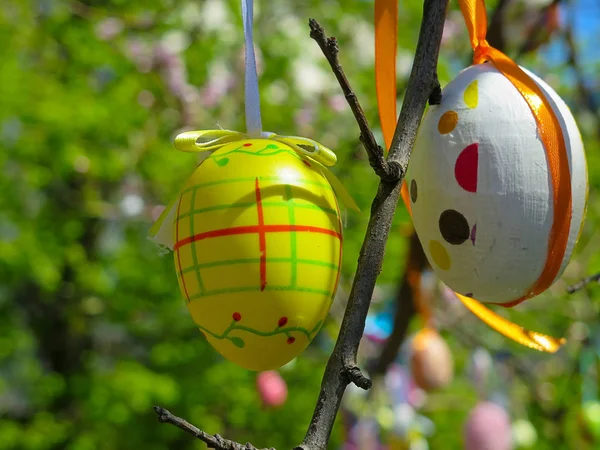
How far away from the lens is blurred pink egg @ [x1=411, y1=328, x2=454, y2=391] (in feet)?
8.38

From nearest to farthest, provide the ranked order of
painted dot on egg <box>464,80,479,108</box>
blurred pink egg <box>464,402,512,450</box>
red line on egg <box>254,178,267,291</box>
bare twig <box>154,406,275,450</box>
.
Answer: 1. bare twig <box>154,406,275,450</box>
2. red line on egg <box>254,178,267,291</box>
3. painted dot on egg <box>464,80,479,108</box>
4. blurred pink egg <box>464,402,512,450</box>

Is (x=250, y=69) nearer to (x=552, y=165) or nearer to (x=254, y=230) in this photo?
(x=254, y=230)

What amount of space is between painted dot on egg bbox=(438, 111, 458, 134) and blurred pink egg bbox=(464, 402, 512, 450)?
6.80 ft

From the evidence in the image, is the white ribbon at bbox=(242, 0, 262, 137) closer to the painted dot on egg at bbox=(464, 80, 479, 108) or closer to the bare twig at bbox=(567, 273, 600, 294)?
the painted dot on egg at bbox=(464, 80, 479, 108)

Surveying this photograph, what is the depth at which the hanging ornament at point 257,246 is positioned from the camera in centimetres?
75

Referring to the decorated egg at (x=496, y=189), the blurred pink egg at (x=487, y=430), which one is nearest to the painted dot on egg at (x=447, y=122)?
the decorated egg at (x=496, y=189)

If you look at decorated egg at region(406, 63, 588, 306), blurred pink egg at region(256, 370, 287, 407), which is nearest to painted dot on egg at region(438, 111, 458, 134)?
decorated egg at region(406, 63, 588, 306)

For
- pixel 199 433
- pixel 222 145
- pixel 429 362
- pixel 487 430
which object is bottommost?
pixel 487 430

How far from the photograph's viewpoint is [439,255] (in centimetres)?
87

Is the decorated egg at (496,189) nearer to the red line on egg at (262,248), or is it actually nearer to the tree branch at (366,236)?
the tree branch at (366,236)

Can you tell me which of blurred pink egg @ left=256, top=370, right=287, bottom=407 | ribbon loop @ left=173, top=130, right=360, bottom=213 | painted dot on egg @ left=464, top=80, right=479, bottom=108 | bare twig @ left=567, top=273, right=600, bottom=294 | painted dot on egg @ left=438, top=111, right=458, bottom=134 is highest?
painted dot on egg @ left=464, top=80, right=479, bottom=108

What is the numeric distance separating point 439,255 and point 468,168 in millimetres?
114

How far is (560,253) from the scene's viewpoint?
842 millimetres

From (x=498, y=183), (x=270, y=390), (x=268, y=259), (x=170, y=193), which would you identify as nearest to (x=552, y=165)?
(x=498, y=183)
